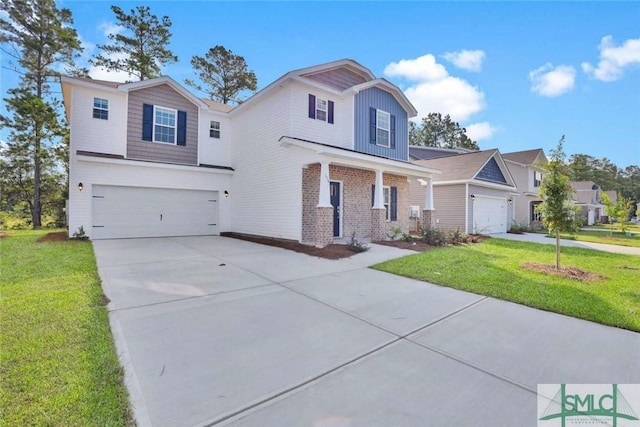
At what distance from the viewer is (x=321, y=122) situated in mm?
11859

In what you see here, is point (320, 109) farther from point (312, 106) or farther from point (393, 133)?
point (393, 133)

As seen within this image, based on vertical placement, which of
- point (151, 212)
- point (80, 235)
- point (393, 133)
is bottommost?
point (80, 235)

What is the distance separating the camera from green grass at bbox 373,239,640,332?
15.0ft

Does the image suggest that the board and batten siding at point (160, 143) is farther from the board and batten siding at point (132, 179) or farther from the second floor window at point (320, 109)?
the second floor window at point (320, 109)

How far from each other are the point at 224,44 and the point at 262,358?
2745 centimetres

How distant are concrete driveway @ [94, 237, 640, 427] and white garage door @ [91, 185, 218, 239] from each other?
24.1 feet

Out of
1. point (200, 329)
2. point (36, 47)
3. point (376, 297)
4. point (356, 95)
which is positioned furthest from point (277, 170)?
point (36, 47)

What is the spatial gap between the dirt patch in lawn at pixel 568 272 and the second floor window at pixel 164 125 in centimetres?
1384

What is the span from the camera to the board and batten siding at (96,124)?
445 inches

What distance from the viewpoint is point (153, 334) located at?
3414mm

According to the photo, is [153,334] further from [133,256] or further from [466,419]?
[133,256]

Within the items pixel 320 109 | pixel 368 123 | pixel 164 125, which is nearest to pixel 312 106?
pixel 320 109

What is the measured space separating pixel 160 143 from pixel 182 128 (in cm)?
121

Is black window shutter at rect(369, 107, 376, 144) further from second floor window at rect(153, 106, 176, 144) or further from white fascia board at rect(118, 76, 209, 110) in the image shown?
second floor window at rect(153, 106, 176, 144)
